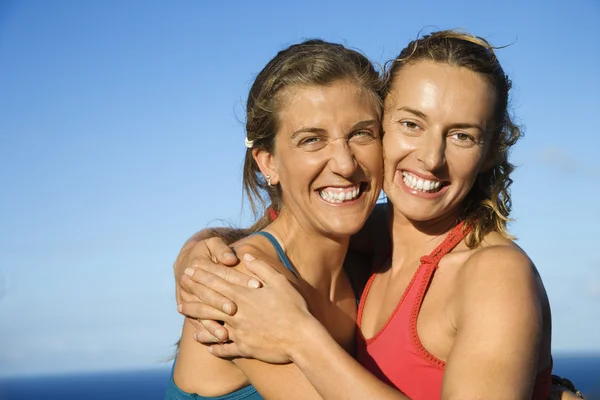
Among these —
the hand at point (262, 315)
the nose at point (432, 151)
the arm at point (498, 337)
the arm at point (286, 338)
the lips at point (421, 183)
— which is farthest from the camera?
the lips at point (421, 183)

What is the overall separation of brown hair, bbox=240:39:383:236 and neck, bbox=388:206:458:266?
0.79 m

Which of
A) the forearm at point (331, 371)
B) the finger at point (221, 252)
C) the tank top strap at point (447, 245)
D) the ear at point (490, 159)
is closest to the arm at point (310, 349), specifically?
the forearm at point (331, 371)

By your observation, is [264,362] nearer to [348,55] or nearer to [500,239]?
[500,239]

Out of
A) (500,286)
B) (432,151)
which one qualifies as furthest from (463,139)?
(500,286)

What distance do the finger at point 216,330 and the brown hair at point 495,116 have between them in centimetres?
144

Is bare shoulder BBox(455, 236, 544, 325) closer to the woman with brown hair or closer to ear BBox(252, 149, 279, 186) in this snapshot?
the woman with brown hair

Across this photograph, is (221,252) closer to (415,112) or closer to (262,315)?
(262,315)

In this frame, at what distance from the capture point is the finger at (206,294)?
11.9 ft

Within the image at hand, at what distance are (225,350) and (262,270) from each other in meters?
0.47

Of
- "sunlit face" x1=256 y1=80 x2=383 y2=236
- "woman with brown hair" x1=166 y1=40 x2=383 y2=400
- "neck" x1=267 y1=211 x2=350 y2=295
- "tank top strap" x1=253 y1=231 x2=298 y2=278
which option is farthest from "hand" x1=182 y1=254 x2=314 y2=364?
"sunlit face" x1=256 y1=80 x2=383 y2=236

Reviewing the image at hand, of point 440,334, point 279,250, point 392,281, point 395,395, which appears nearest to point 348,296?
point 392,281

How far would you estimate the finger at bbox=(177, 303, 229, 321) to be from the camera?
3.68m

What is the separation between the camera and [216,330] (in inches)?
146

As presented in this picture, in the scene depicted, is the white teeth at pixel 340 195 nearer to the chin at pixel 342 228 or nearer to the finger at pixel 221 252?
the chin at pixel 342 228
